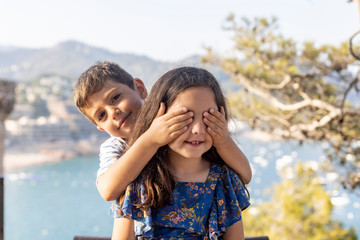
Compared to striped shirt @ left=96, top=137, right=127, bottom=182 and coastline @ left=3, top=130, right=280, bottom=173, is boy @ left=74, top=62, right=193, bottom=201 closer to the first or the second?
striped shirt @ left=96, top=137, right=127, bottom=182

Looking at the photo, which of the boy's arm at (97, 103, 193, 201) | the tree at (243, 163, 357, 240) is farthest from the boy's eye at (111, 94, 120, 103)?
the tree at (243, 163, 357, 240)

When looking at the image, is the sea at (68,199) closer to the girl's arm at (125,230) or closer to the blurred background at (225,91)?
the blurred background at (225,91)

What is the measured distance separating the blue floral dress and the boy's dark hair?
0.28m

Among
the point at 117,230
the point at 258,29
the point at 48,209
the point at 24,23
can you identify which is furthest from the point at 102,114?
the point at 24,23

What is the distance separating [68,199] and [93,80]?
2901 centimetres

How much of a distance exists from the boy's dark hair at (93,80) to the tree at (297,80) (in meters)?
2.76

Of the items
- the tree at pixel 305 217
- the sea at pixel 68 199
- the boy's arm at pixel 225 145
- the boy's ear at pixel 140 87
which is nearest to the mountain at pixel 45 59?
the sea at pixel 68 199

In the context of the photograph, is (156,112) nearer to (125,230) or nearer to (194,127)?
(194,127)

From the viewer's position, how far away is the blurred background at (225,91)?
12.8ft

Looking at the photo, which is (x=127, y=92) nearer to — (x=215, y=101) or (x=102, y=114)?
(x=102, y=114)

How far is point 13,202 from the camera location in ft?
91.1

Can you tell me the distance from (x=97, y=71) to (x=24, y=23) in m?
61.4

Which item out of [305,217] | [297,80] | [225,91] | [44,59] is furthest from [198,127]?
[44,59]

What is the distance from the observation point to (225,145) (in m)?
0.88
